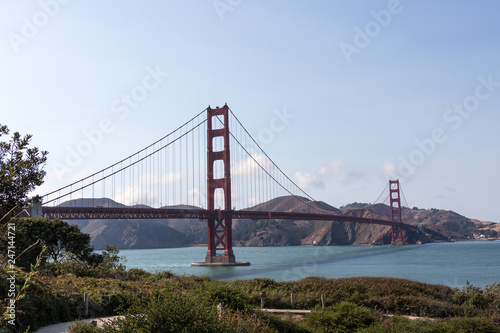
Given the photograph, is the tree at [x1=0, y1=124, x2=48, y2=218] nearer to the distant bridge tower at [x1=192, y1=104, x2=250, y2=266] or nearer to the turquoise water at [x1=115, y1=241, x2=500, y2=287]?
the turquoise water at [x1=115, y1=241, x2=500, y2=287]

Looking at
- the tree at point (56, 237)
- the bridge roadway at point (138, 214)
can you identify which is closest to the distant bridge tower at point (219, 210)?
the bridge roadway at point (138, 214)

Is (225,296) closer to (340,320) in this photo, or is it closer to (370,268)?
(340,320)

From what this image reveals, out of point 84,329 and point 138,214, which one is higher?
point 138,214

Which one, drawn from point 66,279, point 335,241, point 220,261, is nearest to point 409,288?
point 66,279

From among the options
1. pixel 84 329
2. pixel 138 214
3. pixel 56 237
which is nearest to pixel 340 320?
pixel 84 329

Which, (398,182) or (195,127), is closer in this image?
(195,127)

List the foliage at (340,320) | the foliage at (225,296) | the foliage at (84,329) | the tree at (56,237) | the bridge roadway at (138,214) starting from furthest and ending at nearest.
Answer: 1. the bridge roadway at (138,214)
2. the tree at (56,237)
3. the foliage at (225,296)
4. the foliage at (340,320)
5. the foliage at (84,329)

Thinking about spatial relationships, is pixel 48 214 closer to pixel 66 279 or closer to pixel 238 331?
pixel 66 279

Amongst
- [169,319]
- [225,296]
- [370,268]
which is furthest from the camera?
[370,268]

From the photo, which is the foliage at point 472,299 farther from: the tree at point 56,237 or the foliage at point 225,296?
the tree at point 56,237
